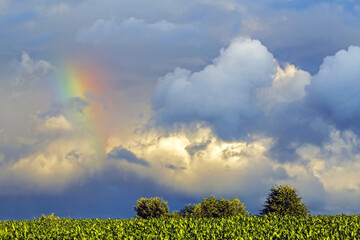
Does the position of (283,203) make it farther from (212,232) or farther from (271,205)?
(212,232)

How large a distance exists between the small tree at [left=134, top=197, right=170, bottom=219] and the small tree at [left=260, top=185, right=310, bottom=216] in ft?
50.5

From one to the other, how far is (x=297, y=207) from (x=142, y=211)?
24.2 meters

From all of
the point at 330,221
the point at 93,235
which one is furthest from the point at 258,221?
the point at 93,235

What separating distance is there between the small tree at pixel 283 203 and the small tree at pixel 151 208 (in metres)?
15.4

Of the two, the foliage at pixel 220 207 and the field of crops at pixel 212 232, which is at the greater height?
the foliage at pixel 220 207

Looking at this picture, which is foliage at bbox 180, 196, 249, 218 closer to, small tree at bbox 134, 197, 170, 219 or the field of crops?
small tree at bbox 134, 197, 170, 219

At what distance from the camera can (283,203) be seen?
67062 mm

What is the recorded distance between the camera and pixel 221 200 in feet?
222

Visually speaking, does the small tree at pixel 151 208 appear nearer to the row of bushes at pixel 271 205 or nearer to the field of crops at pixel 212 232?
the row of bushes at pixel 271 205

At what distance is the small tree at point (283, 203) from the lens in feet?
217

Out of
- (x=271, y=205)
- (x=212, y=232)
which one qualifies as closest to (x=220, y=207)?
(x=271, y=205)

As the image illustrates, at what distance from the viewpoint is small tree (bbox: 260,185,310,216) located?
6604 centimetres

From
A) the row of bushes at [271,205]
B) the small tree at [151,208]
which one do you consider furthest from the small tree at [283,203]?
the small tree at [151,208]

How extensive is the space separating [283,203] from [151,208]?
67.5 feet
